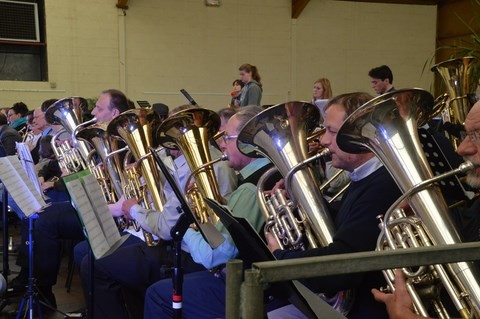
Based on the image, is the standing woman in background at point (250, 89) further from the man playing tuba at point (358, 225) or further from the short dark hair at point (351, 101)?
the man playing tuba at point (358, 225)

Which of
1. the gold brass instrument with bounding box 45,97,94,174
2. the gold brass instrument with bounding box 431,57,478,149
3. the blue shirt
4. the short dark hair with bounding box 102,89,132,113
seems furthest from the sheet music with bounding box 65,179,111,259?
the gold brass instrument with bounding box 431,57,478,149

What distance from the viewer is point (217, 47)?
11289 mm

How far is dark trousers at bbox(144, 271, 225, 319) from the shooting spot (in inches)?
96.7

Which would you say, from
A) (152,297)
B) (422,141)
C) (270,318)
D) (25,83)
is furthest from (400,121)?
(25,83)

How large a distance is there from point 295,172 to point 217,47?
9.52 m

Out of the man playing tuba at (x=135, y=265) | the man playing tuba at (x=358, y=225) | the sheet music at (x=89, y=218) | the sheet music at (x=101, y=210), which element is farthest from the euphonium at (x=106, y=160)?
the man playing tuba at (x=358, y=225)

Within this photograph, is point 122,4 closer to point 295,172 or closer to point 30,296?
point 30,296

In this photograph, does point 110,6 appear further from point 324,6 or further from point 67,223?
point 67,223

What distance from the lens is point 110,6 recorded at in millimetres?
10391

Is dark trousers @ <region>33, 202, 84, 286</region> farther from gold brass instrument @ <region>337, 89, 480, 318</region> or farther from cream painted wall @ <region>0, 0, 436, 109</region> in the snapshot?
cream painted wall @ <region>0, 0, 436, 109</region>

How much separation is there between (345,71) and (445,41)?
278cm

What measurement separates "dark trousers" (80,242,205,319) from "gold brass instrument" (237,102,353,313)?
0.92m

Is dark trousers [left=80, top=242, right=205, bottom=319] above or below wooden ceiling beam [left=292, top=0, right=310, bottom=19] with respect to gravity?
below

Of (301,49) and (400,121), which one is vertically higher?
(301,49)
